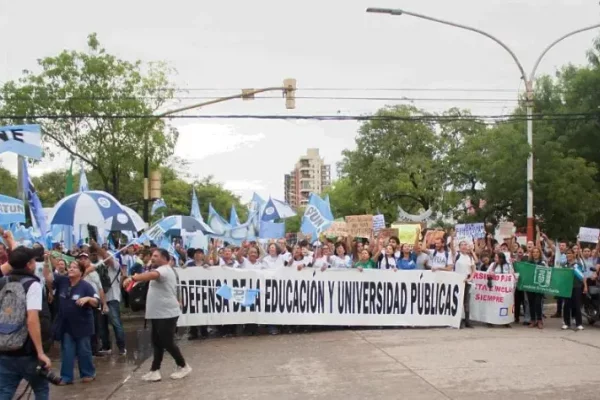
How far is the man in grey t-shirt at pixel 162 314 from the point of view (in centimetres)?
906

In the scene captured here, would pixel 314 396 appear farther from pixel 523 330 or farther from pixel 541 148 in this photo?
pixel 541 148

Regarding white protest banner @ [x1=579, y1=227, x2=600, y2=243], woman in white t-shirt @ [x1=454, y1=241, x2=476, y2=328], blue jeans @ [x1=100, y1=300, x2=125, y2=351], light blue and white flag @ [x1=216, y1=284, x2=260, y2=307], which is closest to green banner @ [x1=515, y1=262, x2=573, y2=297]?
woman in white t-shirt @ [x1=454, y1=241, x2=476, y2=328]

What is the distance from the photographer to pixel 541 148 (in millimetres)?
22891

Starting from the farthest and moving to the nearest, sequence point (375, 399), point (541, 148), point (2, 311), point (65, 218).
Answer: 1. point (541, 148)
2. point (65, 218)
3. point (375, 399)
4. point (2, 311)

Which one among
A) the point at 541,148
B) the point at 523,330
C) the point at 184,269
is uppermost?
the point at 541,148

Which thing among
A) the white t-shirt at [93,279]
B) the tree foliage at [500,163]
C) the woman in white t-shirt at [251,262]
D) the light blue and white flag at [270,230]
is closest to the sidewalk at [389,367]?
the white t-shirt at [93,279]

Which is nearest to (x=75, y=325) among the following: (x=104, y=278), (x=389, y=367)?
(x=104, y=278)

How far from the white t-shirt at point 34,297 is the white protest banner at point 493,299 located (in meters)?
9.94

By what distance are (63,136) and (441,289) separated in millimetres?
18657

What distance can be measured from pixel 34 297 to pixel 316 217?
34.1 feet

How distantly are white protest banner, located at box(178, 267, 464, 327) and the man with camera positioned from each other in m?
6.98

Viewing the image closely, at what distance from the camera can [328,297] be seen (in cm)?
1348

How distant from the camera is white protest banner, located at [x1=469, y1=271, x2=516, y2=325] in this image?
45.4 ft

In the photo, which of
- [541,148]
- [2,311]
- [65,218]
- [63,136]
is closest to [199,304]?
[65,218]
